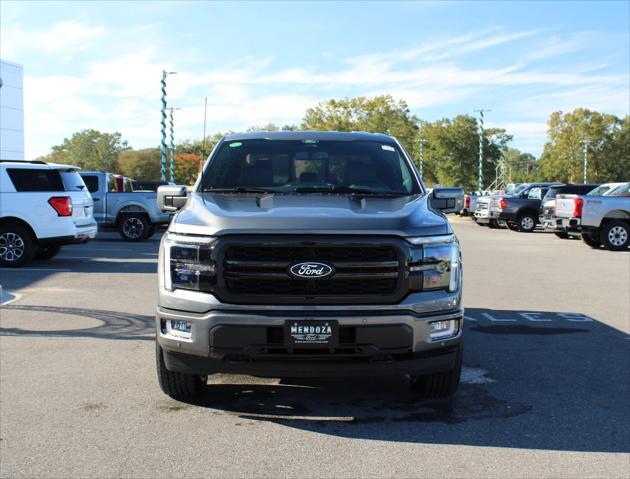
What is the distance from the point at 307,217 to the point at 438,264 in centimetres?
89

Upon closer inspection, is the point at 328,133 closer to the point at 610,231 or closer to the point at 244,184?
the point at 244,184

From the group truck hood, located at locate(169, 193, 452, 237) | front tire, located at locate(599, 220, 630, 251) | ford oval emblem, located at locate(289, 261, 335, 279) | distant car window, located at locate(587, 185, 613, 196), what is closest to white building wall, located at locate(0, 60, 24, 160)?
distant car window, located at locate(587, 185, 613, 196)

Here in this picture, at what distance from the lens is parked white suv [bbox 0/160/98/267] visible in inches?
560

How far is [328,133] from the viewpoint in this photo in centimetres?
696

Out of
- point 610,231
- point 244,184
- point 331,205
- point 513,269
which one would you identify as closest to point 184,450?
point 331,205

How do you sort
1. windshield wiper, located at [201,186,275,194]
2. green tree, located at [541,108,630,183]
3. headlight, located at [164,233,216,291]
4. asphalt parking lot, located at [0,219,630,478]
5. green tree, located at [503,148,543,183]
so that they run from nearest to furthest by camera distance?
asphalt parking lot, located at [0,219,630,478] < headlight, located at [164,233,216,291] < windshield wiper, located at [201,186,275,194] < green tree, located at [541,108,630,183] < green tree, located at [503,148,543,183]

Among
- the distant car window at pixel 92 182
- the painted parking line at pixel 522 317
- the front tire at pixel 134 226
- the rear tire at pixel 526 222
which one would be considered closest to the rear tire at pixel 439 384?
the painted parking line at pixel 522 317

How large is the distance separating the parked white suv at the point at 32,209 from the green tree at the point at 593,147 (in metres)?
89.5

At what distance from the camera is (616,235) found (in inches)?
790

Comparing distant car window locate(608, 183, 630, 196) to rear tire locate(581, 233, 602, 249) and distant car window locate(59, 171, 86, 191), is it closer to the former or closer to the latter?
rear tire locate(581, 233, 602, 249)

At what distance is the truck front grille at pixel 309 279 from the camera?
179 inches

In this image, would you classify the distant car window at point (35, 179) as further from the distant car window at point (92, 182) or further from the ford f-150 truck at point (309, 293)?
the ford f-150 truck at point (309, 293)

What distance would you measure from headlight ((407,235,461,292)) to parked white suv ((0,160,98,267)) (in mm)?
11211

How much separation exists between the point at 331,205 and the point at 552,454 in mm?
2092
